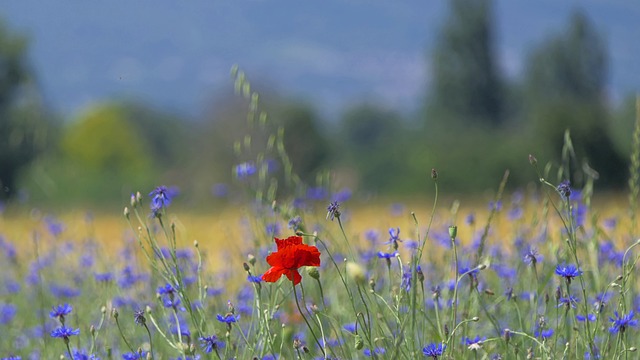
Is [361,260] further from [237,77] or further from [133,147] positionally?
[133,147]

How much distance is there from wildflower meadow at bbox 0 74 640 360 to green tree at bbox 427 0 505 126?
4690cm

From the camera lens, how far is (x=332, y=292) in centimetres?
375

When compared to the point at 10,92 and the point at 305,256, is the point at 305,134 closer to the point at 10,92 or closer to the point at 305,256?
the point at 10,92

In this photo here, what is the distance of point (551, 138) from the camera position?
20906mm

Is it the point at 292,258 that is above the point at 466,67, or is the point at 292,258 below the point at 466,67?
below

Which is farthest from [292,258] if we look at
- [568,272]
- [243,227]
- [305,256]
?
[243,227]

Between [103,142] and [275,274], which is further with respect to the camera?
[103,142]

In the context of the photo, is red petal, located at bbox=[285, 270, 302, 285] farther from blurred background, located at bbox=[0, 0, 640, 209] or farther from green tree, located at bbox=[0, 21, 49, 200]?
green tree, located at bbox=[0, 21, 49, 200]

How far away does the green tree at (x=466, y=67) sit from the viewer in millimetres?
51188

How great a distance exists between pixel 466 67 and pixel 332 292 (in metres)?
49.7

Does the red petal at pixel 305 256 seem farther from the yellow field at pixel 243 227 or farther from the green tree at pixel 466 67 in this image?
the green tree at pixel 466 67

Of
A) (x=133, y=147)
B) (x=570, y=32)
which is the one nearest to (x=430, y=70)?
(x=570, y=32)

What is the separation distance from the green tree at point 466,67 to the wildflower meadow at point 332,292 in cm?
4690

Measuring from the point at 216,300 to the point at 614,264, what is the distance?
1.53m
